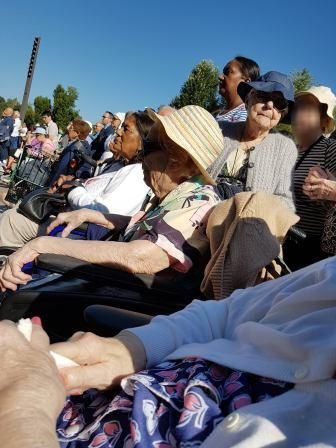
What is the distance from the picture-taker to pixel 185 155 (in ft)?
7.29

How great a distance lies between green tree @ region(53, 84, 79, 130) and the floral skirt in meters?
45.7

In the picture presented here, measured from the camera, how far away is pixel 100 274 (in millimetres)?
1934

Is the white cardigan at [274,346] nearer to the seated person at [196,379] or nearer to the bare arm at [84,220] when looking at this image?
the seated person at [196,379]

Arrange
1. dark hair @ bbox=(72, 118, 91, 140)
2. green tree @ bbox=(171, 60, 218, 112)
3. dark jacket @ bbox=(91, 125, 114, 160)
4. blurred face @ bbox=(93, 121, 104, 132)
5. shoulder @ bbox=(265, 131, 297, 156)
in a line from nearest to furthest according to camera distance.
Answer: shoulder @ bbox=(265, 131, 297, 156) → dark hair @ bbox=(72, 118, 91, 140) → dark jacket @ bbox=(91, 125, 114, 160) → blurred face @ bbox=(93, 121, 104, 132) → green tree @ bbox=(171, 60, 218, 112)

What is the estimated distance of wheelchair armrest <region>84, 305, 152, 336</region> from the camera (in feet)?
4.65

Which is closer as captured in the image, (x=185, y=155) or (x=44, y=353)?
(x=44, y=353)

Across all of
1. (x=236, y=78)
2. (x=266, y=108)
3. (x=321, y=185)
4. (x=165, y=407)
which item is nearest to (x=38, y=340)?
(x=165, y=407)

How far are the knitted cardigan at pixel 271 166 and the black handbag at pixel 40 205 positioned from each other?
122cm

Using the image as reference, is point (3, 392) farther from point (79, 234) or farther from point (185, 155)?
point (79, 234)

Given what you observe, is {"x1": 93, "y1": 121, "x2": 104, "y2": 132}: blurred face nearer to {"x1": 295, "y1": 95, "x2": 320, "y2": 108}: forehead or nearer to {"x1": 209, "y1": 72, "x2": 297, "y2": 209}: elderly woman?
{"x1": 295, "y1": 95, "x2": 320, "y2": 108}: forehead

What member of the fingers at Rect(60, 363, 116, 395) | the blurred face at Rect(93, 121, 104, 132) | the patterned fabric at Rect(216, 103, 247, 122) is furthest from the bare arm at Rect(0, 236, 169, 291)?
the blurred face at Rect(93, 121, 104, 132)

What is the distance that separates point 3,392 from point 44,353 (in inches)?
6.7

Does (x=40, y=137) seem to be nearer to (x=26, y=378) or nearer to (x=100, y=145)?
(x=100, y=145)

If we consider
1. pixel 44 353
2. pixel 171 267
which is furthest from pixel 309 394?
pixel 171 267
